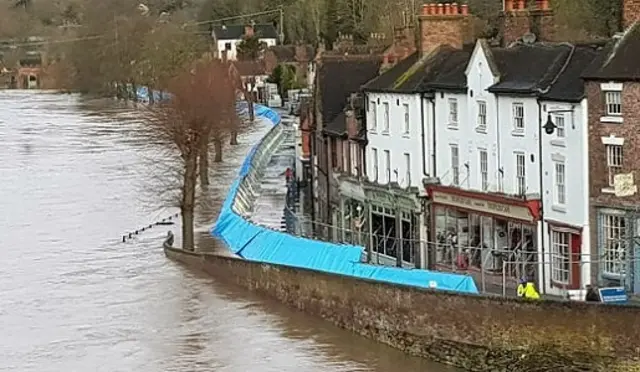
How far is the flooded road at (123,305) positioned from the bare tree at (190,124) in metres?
1.51

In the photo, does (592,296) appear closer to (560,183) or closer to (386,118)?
(560,183)

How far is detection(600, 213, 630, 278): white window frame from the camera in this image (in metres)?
27.3

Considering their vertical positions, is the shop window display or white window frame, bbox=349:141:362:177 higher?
white window frame, bbox=349:141:362:177

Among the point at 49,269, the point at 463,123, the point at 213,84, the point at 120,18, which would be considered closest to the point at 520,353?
the point at 463,123

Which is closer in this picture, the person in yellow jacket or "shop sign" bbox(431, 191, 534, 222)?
the person in yellow jacket

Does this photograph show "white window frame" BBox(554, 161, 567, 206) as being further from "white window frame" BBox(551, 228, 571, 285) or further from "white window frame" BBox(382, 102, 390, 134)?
"white window frame" BBox(382, 102, 390, 134)

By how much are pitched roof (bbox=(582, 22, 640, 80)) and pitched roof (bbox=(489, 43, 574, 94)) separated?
5.97 ft

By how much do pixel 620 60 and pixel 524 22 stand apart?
6.92 m

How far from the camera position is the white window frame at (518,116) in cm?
3047

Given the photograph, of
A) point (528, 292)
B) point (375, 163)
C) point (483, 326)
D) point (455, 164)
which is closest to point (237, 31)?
point (375, 163)

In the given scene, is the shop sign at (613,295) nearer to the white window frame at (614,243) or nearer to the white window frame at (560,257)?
the white window frame at (614,243)

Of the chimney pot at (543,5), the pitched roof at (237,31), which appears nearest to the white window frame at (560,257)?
the chimney pot at (543,5)

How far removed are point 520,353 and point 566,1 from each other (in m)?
45.9

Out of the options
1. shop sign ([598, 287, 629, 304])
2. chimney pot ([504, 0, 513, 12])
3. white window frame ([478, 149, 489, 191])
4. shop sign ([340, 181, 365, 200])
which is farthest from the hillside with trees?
shop sign ([598, 287, 629, 304])
